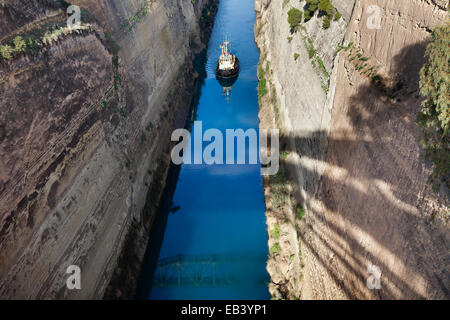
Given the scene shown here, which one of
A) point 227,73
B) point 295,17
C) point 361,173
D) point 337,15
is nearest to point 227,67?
point 227,73

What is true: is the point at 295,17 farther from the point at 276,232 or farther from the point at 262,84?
the point at 276,232

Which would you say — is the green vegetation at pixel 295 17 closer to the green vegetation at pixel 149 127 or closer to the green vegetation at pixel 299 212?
the green vegetation at pixel 149 127

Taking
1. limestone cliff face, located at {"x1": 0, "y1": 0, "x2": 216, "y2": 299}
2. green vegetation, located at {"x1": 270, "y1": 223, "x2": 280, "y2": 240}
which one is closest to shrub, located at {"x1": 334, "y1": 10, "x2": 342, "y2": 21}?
green vegetation, located at {"x1": 270, "y1": 223, "x2": 280, "y2": 240}

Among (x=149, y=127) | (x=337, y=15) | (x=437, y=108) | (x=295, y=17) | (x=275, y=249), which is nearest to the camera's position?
(x=437, y=108)

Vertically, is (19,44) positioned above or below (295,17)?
above

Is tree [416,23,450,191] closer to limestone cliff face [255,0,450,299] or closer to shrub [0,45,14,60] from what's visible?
limestone cliff face [255,0,450,299]
